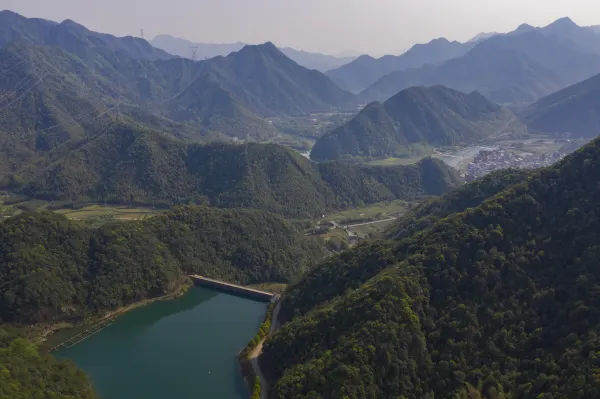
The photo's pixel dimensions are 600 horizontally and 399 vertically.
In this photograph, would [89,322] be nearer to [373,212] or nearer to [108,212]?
[108,212]

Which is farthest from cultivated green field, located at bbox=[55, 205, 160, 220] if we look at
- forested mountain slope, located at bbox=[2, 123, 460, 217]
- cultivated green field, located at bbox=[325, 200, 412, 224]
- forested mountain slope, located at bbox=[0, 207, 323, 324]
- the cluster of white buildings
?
the cluster of white buildings

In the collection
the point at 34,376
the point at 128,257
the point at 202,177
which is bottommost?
the point at 34,376

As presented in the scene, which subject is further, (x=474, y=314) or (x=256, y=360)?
(x=256, y=360)

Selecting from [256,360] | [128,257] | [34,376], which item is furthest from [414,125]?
[34,376]

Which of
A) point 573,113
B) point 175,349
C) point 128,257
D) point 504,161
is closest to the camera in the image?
point 175,349

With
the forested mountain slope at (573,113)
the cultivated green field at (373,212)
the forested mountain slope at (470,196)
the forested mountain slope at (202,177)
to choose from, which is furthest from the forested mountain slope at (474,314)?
the forested mountain slope at (573,113)

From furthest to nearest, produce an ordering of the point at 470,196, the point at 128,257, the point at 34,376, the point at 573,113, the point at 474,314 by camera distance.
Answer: the point at 573,113, the point at 470,196, the point at 128,257, the point at 474,314, the point at 34,376

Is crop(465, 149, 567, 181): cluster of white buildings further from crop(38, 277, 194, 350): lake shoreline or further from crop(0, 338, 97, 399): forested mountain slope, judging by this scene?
crop(0, 338, 97, 399): forested mountain slope
